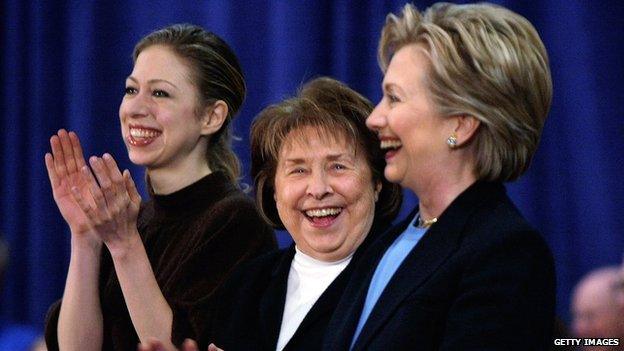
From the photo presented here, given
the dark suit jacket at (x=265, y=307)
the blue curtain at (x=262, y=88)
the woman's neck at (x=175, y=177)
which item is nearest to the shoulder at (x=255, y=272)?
the dark suit jacket at (x=265, y=307)

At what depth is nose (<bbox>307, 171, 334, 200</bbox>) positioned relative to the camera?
221 centimetres

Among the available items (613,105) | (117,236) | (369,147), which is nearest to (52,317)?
(117,236)

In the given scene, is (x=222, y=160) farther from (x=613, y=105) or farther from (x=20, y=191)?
(x=20, y=191)

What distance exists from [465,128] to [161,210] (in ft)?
3.08

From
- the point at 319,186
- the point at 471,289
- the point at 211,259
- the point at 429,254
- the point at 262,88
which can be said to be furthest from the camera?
the point at 262,88

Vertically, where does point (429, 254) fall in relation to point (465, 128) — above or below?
below

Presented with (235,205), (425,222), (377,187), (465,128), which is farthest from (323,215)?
(465,128)

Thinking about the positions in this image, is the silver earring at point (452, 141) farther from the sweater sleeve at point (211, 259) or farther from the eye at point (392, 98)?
the sweater sleeve at point (211, 259)

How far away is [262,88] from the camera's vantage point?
358cm

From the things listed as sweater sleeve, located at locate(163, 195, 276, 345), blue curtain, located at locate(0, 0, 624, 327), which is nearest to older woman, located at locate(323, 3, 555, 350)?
sweater sleeve, located at locate(163, 195, 276, 345)

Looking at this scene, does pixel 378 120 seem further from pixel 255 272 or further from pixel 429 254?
pixel 255 272

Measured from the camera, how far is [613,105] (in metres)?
3.17

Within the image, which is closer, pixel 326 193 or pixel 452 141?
pixel 452 141

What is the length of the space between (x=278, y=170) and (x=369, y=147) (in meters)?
0.18
